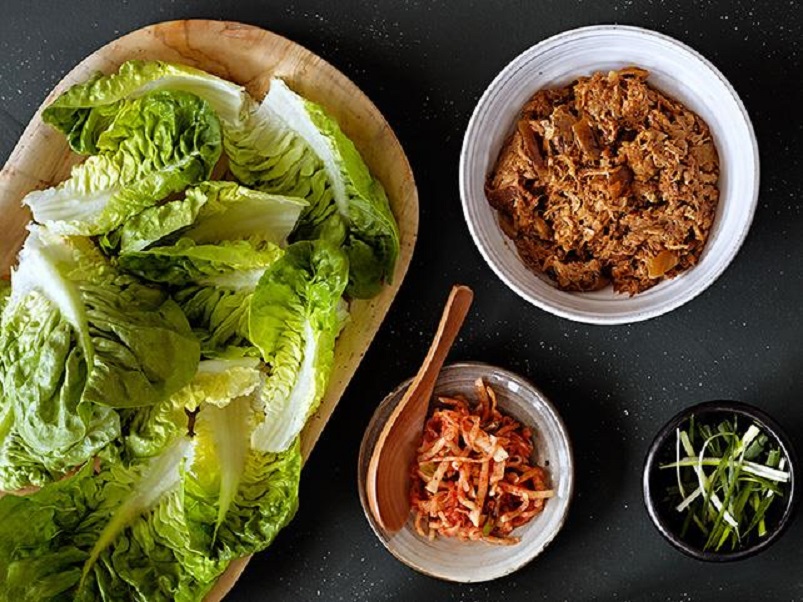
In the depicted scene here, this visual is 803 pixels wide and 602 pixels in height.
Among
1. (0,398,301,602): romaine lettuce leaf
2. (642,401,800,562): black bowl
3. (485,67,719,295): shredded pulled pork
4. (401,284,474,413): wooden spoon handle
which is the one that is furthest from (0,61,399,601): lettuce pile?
(642,401,800,562): black bowl

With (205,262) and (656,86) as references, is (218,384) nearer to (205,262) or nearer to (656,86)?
(205,262)

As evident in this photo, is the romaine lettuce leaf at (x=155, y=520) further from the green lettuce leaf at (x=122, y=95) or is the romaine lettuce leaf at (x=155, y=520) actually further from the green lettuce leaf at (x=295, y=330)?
the green lettuce leaf at (x=122, y=95)

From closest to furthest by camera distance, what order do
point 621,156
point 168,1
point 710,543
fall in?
point 621,156
point 710,543
point 168,1

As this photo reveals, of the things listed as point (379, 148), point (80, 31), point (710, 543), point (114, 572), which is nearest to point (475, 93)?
point (379, 148)

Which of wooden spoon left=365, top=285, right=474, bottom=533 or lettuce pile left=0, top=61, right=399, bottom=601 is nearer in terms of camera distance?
lettuce pile left=0, top=61, right=399, bottom=601

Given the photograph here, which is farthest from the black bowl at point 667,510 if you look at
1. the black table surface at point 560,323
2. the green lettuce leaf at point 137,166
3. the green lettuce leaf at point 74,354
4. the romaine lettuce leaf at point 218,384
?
the green lettuce leaf at point 137,166

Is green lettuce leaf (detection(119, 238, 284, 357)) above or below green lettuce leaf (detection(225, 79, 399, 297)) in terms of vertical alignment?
below

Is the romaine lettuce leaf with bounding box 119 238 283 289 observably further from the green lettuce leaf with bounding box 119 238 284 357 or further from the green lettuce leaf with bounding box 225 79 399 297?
the green lettuce leaf with bounding box 225 79 399 297

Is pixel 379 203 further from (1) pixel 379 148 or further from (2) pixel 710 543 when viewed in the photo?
(2) pixel 710 543
